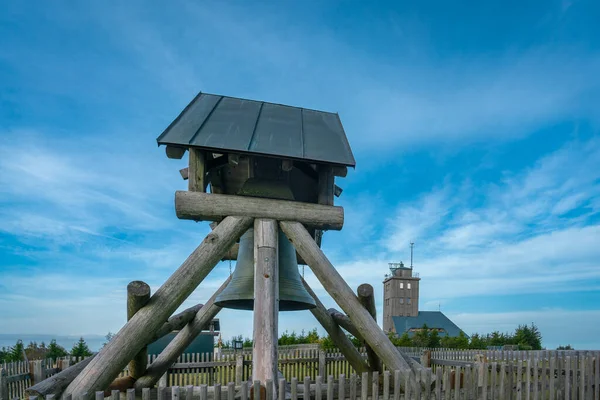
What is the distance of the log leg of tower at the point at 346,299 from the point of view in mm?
5016

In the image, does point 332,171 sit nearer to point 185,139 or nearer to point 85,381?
point 185,139

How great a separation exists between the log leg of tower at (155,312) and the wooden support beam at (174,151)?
3.21 feet

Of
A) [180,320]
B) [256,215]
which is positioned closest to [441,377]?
[256,215]

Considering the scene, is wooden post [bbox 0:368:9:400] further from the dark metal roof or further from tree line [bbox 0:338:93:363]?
the dark metal roof

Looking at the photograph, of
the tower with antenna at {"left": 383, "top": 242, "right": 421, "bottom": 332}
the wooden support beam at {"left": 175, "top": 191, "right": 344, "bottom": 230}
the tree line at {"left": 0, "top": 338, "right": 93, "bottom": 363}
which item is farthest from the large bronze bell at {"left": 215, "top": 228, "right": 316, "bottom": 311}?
the tower with antenna at {"left": 383, "top": 242, "right": 421, "bottom": 332}

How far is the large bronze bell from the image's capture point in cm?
514

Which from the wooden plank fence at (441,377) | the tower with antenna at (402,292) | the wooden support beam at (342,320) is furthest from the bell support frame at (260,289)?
the tower with antenna at (402,292)

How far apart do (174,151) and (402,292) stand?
59754 mm

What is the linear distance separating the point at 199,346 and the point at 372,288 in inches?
545

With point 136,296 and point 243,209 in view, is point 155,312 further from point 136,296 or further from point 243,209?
point 243,209

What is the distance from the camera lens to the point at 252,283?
5156 millimetres

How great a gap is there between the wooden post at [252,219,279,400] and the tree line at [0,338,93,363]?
46.5ft

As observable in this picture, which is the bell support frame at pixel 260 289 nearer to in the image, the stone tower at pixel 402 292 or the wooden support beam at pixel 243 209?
the wooden support beam at pixel 243 209

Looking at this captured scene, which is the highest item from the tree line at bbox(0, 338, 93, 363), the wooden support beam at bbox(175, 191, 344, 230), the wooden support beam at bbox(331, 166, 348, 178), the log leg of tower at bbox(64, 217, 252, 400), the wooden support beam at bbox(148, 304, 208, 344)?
the wooden support beam at bbox(331, 166, 348, 178)
